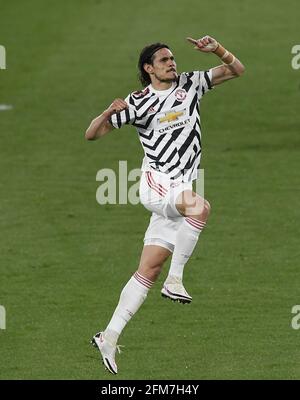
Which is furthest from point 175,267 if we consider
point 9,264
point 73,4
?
point 73,4

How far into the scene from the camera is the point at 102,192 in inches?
1160

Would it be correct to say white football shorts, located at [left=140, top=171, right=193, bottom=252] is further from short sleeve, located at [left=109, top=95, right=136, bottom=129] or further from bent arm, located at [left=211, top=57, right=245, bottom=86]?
bent arm, located at [left=211, top=57, right=245, bottom=86]

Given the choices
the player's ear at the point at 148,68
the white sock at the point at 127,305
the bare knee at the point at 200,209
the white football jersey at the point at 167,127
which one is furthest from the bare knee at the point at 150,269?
the player's ear at the point at 148,68

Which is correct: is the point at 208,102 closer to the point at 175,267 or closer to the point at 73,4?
the point at 73,4

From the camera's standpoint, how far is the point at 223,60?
57.7 feet

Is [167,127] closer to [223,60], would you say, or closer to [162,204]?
[162,204]

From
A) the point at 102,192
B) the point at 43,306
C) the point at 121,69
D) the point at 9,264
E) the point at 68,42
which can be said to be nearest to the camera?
the point at 43,306

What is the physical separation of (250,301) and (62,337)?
129 inches

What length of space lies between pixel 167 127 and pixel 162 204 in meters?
0.91

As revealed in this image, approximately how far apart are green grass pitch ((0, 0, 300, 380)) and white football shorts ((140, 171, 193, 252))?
2209mm

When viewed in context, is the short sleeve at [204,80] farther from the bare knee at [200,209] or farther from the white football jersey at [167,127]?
the bare knee at [200,209]

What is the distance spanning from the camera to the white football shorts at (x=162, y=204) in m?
17.3

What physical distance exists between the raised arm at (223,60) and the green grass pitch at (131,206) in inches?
151

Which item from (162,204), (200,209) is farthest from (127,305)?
(200,209)
